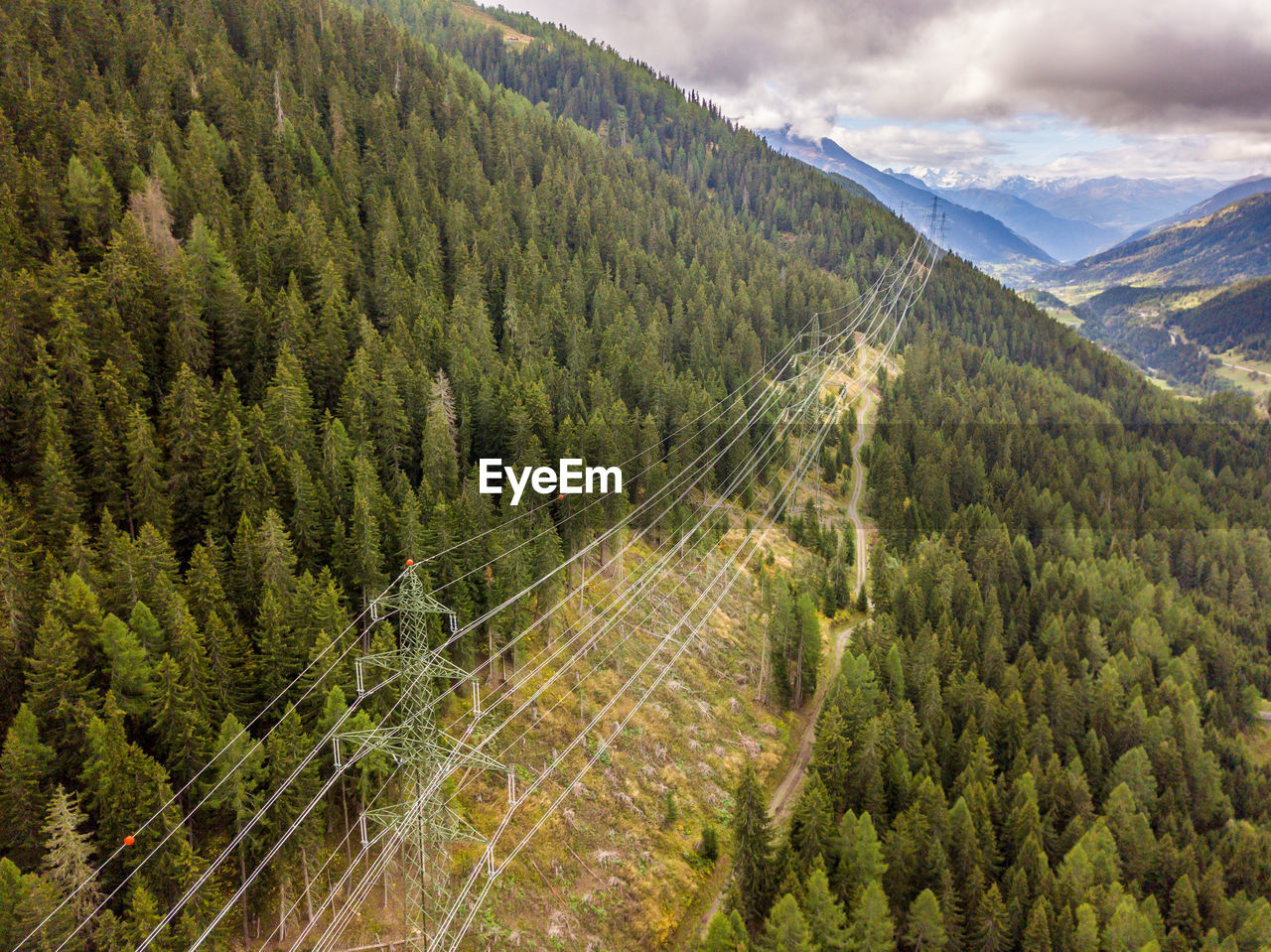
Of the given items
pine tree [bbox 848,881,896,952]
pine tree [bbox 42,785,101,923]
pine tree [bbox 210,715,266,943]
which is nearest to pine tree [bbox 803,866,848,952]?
pine tree [bbox 848,881,896,952]

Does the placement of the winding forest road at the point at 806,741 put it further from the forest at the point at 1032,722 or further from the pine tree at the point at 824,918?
the pine tree at the point at 824,918

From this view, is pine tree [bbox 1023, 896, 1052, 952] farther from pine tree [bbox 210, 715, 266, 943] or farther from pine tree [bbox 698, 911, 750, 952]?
pine tree [bbox 210, 715, 266, 943]

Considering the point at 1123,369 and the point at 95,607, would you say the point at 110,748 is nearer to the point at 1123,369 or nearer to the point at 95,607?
the point at 95,607

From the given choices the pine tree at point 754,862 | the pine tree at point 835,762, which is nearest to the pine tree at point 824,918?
the pine tree at point 754,862

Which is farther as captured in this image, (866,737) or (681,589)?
(681,589)

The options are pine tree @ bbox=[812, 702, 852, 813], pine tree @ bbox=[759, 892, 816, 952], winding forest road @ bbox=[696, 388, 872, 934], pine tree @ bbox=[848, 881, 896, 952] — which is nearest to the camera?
pine tree @ bbox=[759, 892, 816, 952]

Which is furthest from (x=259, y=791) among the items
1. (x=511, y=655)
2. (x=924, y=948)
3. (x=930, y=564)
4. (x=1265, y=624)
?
(x=1265, y=624)
